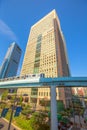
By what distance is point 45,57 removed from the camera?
231 ft

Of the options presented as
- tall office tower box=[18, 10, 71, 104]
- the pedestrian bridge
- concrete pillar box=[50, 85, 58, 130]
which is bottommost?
concrete pillar box=[50, 85, 58, 130]

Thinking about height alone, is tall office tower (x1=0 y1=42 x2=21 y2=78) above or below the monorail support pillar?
above

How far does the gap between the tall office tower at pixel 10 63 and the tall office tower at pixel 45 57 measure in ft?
200

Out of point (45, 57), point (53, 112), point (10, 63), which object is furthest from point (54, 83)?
point (10, 63)

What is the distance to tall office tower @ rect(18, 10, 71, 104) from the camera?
58062 mm

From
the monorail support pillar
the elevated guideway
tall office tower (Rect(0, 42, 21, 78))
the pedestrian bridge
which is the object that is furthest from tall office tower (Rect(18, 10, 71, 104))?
tall office tower (Rect(0, 42, 21, 78))

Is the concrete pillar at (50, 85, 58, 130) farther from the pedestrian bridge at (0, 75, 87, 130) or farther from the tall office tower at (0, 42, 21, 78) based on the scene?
the tall office tower at (0, 42, 21, 78)

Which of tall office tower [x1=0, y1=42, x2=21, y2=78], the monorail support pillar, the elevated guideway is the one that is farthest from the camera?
tall office tower [x1=0, y1=42, x2=21, y2=78]

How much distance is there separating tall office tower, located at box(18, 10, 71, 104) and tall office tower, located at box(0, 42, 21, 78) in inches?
2405

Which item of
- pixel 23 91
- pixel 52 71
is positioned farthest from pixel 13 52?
pixel 52 71

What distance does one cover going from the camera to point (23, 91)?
68812 mm

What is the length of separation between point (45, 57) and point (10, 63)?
292 feet

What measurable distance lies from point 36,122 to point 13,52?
14019cm

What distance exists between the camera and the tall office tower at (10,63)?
13725 centimetres
